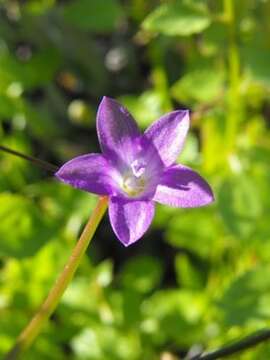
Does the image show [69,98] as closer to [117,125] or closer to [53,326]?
Answer: [53,326]

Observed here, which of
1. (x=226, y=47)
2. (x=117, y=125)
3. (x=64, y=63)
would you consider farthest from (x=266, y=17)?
(x=117, y=125)

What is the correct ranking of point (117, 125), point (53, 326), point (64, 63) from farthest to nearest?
point (64, 63), point (53, 326), point (117, 125)

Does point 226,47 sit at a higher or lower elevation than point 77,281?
higher

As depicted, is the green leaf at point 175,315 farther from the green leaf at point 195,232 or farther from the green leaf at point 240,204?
the green leaf at point 240,204

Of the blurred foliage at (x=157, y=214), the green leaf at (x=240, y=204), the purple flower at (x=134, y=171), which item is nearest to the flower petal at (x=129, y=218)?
the purple flower at (x=134, y=171)

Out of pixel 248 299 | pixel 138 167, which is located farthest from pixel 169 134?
pixel 248 299

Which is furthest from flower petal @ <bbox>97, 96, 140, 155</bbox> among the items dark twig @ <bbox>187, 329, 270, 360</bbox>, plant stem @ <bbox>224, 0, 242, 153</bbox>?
plant stem @ <bbox>224, 0, 242, 153</bbox>
